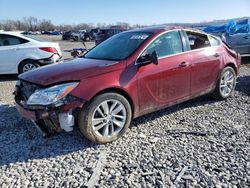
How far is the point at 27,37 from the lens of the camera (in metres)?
8.48

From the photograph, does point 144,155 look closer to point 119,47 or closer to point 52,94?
point 52,94

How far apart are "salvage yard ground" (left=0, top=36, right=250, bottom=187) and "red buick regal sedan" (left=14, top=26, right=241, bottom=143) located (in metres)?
0.31

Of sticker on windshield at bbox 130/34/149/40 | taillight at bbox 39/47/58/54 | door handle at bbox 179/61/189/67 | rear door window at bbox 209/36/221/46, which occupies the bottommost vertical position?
door handle at bbox 179/61/189/67

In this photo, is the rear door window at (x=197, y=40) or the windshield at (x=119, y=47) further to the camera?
the rear door window at (x=197, y=40)

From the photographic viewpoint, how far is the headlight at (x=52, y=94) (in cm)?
344

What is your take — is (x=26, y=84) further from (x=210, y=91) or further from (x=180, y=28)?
(x=210, y=91)

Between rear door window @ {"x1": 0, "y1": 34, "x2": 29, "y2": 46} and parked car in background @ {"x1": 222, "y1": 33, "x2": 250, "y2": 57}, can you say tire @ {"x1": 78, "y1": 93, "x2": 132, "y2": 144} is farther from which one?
parked car in background @ {"x1": 222, "y1": 33, "x2": 250, "y2": 57}

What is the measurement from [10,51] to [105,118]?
570cm

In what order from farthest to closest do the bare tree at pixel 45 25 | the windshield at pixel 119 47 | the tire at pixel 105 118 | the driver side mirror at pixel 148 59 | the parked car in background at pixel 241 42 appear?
the bare tree at pixel 45 25 < the parked car in background at pixel 241 42 < the windshield at pixel 119 47 < the driver side mirror at pixel 148 59 < the tire at pixel 105 118

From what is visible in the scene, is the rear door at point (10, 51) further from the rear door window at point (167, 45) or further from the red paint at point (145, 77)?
the rear door window at point (167, 45)

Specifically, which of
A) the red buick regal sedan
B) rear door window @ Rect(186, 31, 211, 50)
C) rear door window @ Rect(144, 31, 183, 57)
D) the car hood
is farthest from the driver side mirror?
rear door window @ Rect(186, 31, 211, 50)

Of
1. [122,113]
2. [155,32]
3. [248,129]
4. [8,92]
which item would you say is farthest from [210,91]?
[8,92]

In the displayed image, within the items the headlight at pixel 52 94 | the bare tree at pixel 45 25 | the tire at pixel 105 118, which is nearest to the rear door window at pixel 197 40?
the tire at pixel 105 118

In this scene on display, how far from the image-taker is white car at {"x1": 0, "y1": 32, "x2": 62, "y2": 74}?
8.26 meters
